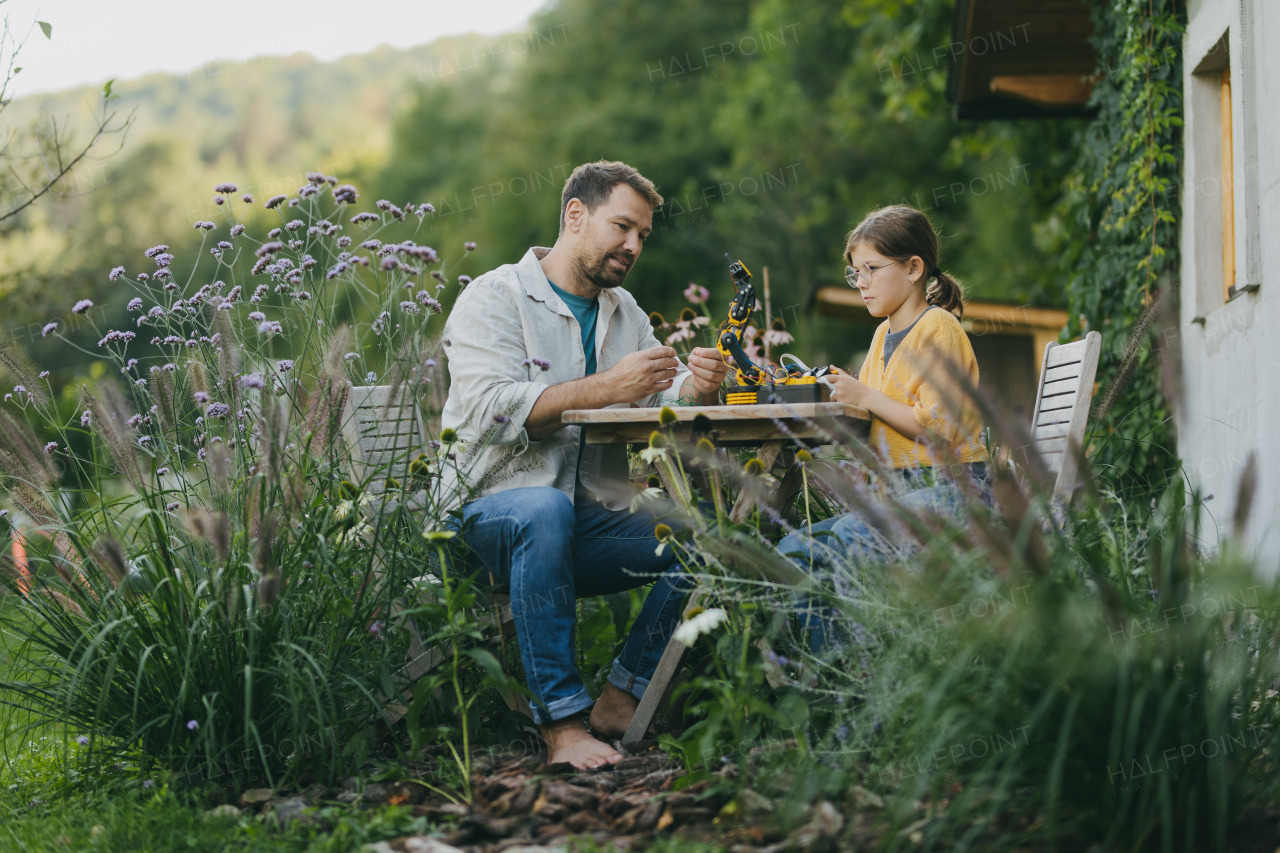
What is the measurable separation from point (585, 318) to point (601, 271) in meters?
0.19

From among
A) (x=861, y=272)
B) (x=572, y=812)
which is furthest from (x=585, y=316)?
(x=572, y=812)

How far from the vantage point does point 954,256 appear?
74.2 feet

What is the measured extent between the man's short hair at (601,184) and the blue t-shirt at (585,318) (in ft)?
0.71

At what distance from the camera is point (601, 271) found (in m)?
3.43

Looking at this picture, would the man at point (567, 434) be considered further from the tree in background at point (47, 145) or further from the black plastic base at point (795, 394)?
the tree in background at point (47, 145)

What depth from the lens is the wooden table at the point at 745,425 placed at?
263 centimetres

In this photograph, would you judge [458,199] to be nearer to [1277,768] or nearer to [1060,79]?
[1060,79]

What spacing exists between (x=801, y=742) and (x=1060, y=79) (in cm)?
718

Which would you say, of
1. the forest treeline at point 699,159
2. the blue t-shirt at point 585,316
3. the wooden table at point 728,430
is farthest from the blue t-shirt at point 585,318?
the forest treeline at point 699,159

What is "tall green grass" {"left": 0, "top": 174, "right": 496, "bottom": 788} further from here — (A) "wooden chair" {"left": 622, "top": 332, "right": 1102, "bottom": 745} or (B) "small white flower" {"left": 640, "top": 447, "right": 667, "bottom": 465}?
(A) "wooden chair" {"left": 622, "top": 332, "right": 1102, "bottom": 745}

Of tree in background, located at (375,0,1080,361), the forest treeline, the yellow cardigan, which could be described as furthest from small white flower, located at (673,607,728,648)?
tree in background, located at (375,0,1080,361)

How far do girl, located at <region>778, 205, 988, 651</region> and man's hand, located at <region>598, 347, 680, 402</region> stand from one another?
45 centimetres

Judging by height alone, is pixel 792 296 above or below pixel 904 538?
above

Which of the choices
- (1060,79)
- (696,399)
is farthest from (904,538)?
(1060,79)
